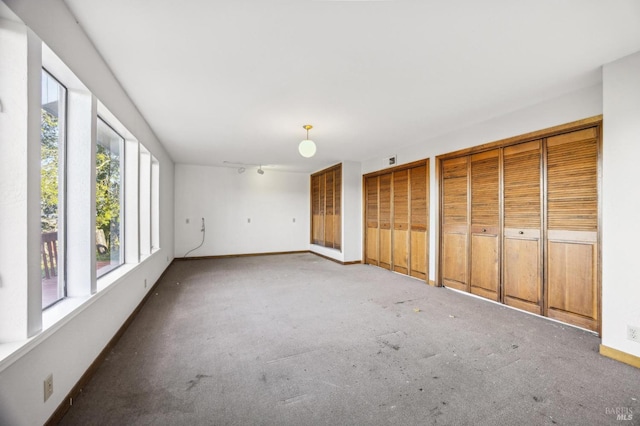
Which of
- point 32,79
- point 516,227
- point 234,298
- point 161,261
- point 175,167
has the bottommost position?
point 234,298

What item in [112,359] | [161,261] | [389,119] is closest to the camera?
[112,359]

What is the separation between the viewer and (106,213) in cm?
278

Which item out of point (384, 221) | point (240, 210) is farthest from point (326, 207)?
point (240, 210)

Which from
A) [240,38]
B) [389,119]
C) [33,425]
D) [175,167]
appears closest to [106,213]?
[33,425]

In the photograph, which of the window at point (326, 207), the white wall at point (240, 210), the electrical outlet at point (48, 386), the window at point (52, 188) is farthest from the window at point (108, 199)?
the window at point (326, 207)

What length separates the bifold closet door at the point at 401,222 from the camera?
5.05 m

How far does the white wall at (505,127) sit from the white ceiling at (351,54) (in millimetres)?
161

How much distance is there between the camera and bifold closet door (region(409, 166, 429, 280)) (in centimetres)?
464

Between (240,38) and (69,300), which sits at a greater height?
(240,38)

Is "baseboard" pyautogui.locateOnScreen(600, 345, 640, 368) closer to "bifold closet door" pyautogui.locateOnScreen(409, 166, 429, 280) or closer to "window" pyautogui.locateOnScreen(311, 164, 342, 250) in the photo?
"bifold closet door" pyautogui.locateOnScreen(409, 166, 429, 280)

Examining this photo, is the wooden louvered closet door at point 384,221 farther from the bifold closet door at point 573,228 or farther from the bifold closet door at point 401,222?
the bifold closet door at point 573,228

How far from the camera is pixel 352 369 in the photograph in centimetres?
205

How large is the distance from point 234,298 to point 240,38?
3.16m

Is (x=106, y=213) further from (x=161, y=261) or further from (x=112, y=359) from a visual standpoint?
(x=161, y=261)
